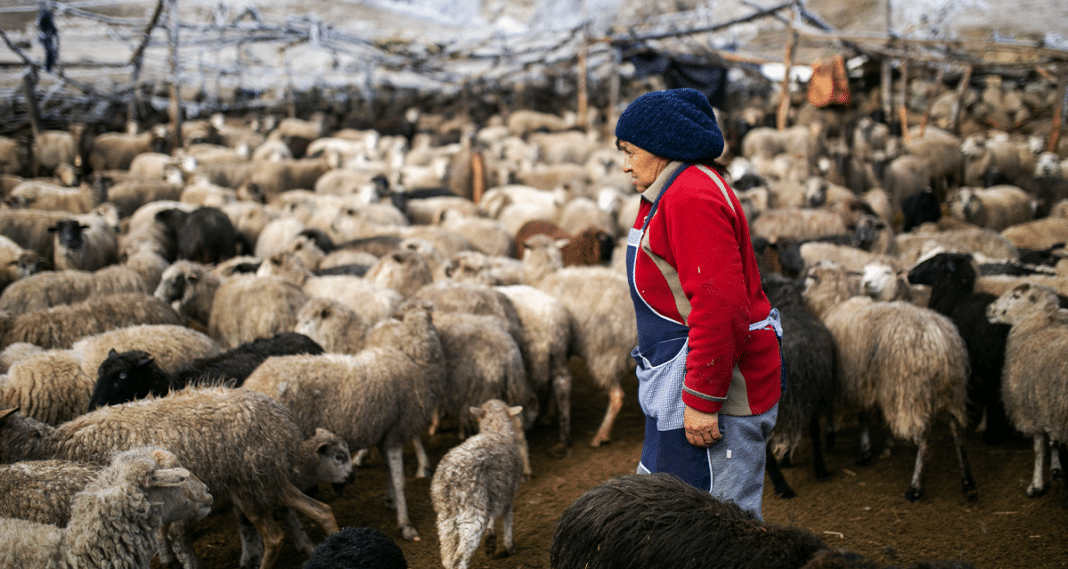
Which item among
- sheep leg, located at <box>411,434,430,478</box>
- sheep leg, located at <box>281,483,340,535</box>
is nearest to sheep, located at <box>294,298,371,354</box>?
sheep leg, located at <box>411,434,430,478</box>

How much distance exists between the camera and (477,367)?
5.05m

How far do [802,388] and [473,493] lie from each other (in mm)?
2439

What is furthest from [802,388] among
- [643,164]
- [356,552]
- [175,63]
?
[175,63]

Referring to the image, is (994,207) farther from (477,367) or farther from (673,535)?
(673,535)

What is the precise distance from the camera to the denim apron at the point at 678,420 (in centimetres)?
223

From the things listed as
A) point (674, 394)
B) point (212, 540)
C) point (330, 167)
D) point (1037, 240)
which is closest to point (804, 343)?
point (674, 394)

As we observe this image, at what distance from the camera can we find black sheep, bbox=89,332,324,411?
3881 millimetres

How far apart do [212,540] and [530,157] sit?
1384 centimetres

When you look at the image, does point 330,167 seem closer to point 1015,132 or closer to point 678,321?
point 678,321

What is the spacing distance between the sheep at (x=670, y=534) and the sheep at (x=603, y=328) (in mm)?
3396

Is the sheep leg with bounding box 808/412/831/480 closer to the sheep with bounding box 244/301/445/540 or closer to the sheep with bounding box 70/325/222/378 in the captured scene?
the sheep with bounding box 244/301/445/540

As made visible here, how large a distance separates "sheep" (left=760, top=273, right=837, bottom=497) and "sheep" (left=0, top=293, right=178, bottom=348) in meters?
4.98

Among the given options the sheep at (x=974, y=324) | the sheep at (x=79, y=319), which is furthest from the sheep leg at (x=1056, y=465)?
the sheep at (x=79, y=319)

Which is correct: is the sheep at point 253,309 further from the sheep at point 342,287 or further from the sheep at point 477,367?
the sheep at point 477,367
